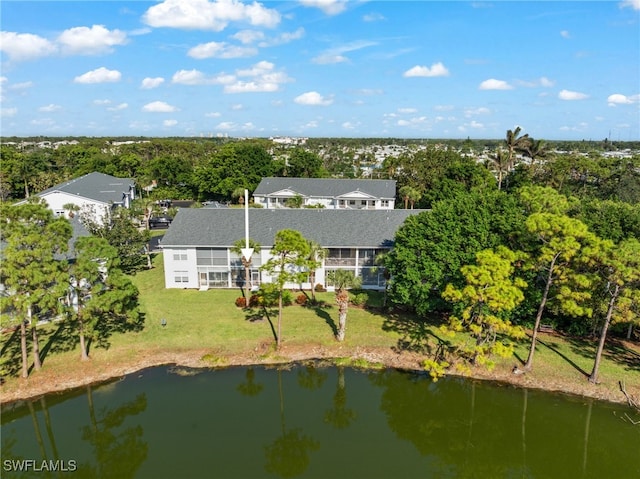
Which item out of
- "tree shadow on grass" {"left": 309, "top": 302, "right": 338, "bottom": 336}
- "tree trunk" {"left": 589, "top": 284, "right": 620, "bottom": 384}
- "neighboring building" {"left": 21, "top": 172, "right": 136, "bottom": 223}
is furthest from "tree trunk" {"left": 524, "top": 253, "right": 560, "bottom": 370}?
"neighboring building" {"left": 21, "top": 172, "right": 136, "bottom": 223}

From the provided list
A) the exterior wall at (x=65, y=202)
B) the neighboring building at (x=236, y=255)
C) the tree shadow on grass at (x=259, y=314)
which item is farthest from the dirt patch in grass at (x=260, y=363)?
the exterior wall at (x=65, y=202)

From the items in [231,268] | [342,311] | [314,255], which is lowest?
[342,311]

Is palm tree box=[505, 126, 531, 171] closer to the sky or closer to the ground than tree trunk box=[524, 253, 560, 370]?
closer to the sky

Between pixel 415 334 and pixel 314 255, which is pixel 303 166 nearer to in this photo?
pixel 314 255

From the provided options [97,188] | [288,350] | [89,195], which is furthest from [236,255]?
[97,188]

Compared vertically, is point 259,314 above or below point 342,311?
below

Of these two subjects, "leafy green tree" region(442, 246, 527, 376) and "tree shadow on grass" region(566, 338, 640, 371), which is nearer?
"leafy green tree" region(442, 246, 527, 376)

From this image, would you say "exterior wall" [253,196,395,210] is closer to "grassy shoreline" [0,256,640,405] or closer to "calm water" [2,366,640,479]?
"grassy shoreline" [0,256,640,405]
